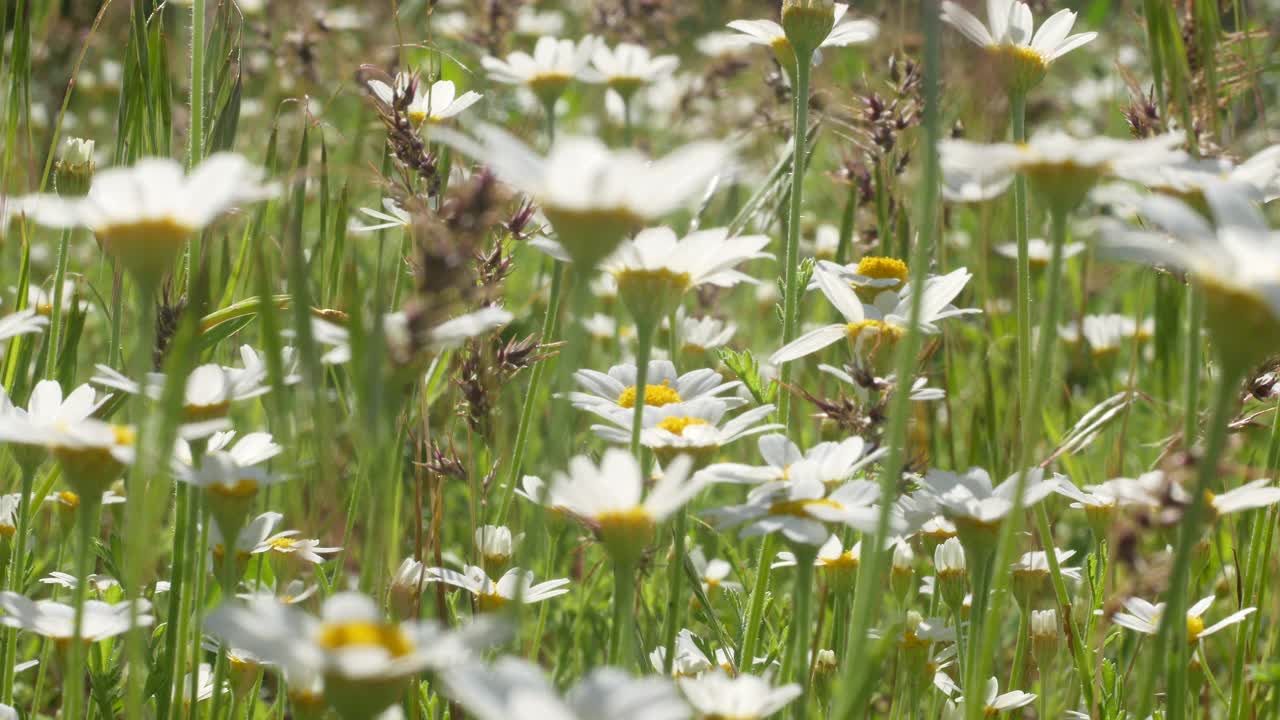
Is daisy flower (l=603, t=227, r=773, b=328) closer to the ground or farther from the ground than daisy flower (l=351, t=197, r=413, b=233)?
closer to the ground

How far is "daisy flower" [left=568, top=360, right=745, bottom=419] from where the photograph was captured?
924 mm

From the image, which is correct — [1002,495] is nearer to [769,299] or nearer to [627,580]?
[627,580]

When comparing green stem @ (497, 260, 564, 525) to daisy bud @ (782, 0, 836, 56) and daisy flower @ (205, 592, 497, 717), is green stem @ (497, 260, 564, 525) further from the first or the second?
daisy flower @ (205, 592, 497, 717)

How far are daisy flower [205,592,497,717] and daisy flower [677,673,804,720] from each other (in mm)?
165

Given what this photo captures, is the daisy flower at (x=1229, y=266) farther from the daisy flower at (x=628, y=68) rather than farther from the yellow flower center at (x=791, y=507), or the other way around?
the daisy flower at (x=628, y=68)

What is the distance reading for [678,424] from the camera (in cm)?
87

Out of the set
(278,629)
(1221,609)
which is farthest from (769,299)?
(278,629)

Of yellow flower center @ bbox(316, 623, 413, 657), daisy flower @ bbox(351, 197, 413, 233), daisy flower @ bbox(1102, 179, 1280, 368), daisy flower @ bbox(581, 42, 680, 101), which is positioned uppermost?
daisy flower @ bbox(581, 42, 680, 101)

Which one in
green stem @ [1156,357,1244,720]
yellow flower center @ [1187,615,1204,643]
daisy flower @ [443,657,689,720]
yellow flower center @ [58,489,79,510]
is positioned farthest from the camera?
yellow flower center @ [58,489,79,510]

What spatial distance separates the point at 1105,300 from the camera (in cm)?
293

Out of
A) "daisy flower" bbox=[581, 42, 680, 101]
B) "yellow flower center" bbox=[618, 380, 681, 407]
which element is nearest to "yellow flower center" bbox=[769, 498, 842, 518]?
"yellow flower center" bbox=[618, 380, 681, 407]

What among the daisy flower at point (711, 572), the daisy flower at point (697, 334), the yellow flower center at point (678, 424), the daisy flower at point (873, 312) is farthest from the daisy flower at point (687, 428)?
the daisy flower at point (697, 334)

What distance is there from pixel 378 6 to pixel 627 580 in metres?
2.37

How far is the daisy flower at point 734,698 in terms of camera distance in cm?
68
